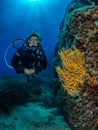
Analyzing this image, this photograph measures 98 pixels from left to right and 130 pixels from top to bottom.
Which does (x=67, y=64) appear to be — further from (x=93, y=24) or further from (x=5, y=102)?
(x=5, y=102)

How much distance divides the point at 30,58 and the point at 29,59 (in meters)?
0.04

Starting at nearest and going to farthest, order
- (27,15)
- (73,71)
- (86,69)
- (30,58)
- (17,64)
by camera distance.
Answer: (86,69), (73,71), (30,58), (17,64), (27,15)

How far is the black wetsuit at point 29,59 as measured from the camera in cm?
677

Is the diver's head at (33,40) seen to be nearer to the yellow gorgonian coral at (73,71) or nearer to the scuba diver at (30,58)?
the scuba diver at (30,58)

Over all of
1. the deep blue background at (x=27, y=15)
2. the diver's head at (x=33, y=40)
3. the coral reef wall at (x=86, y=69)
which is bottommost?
the coral reef wall at (x=86, y=69)

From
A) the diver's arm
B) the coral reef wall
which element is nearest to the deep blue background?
the diver's arm

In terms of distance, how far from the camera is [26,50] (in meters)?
6.82

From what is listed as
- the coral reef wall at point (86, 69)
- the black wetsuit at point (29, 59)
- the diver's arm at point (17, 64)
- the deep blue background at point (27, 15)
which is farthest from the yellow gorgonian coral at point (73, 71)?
the deep blue background at point (27, 15)

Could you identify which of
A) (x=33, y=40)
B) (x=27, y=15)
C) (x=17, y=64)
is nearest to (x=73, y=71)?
(x=33, y=40)

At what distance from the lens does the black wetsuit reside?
6766 mm

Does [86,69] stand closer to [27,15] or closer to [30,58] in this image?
[30,58]

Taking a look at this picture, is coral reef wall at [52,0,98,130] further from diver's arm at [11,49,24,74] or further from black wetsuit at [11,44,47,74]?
diver's arm at [11,49,24,74]

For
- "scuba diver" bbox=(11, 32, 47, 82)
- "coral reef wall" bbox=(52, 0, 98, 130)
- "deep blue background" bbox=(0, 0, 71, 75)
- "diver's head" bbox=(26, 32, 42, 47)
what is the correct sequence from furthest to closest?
"deep blue background" bbox=(0, 0, 71, 75) → "diver's head" bbox=(26, 32, 42, 47) → "scuba diver" bbox=(11, 32, 47, 82) → "coral reef wall" bbox=(52, 0, 98, 130)

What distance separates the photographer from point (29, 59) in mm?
6758
